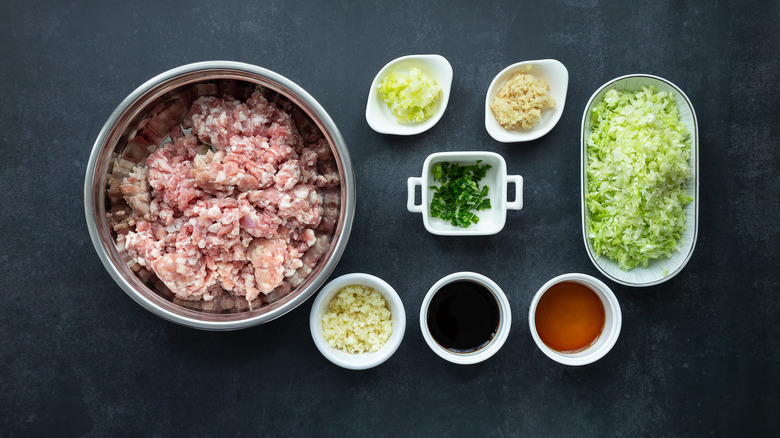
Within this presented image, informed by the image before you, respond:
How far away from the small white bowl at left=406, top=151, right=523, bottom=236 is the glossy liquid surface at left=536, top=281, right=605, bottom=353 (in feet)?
1.47

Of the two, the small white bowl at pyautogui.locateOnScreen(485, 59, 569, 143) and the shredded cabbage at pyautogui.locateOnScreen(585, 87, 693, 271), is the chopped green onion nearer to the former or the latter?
the small white bowl at pyautogui.locateOnScreen(485, 59, 569, 143)

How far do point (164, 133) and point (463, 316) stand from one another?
1.56 meters

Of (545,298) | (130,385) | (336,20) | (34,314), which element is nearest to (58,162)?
(34,314)

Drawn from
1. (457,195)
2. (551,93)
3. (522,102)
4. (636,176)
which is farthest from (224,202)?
(636,176)

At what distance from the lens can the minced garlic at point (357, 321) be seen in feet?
7.30

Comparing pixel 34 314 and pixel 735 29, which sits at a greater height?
pixel 735 29

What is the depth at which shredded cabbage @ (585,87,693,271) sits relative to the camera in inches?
87.3

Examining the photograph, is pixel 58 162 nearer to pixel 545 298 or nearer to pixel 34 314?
pixel 34 314

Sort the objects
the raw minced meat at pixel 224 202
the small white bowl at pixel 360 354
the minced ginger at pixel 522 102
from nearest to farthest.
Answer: the raw minced meat at pixel 224 202
the small white bowl at pixel 360 354
the minced ginger at pixel 522 102

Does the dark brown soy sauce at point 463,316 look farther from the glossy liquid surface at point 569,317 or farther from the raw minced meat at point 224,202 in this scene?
the raw minced meat at point 224,202

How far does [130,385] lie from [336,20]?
2022mm

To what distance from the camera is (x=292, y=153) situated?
207 centimetres

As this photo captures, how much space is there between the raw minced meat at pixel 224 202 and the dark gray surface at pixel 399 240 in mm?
396

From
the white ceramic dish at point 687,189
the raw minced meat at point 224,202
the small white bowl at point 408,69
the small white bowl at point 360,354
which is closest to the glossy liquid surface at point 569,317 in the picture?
the white ceramic dish at point 687,189
